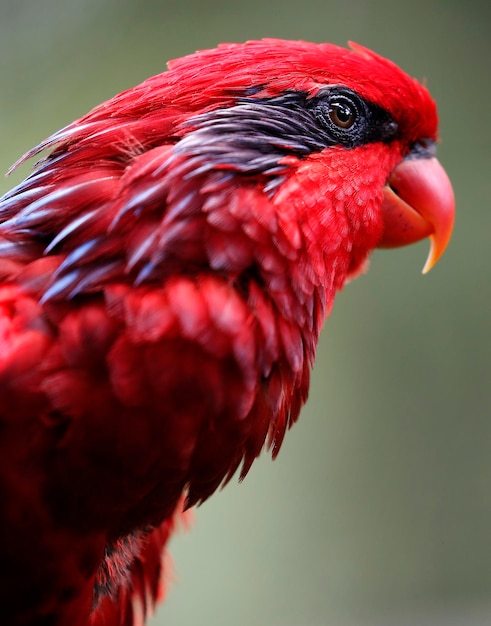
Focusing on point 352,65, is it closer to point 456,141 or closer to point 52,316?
point 52,316

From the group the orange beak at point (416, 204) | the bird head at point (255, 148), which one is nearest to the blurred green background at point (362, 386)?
the orange beak at point (416, 204)

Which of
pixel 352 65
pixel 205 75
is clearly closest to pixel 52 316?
pixel 205 75

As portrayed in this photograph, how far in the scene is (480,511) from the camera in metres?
1.89

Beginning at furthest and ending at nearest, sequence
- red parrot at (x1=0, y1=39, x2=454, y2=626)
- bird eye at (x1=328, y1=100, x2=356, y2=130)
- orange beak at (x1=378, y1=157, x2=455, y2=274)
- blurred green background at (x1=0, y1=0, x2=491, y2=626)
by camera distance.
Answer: blurred green background at (x1=0, y1=0, x2=491, y2=626)
orange beak at (x1=378, y1=157, x2=455, y2=274)
bird eye at (x1=328, y1=100, x2=356, y2=130)
red parrot at (x1=0, y1=39, x2=454, y2=626)

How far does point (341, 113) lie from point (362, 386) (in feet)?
4.10

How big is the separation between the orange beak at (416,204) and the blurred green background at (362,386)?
1.00 m

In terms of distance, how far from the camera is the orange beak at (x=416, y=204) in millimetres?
873

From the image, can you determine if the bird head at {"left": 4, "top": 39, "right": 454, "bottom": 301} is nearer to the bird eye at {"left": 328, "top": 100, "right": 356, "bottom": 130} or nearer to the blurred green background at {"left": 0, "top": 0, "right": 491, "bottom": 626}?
the bird eye at {"left": 328, "top": 100, "right": 356, "bottom": 130}

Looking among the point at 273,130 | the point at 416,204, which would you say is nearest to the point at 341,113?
the point at 273,130

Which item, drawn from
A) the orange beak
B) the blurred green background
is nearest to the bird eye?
the orange beak

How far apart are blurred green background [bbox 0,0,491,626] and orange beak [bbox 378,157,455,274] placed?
1.00 metres

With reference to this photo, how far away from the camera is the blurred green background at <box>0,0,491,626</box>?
1.83m

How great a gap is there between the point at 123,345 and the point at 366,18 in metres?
1.68

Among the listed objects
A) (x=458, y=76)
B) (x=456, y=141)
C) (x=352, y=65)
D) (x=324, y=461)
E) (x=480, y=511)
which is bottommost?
(x=480, y=511)
